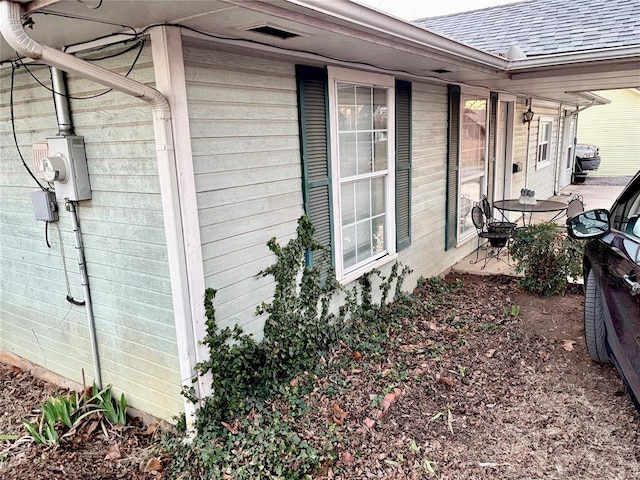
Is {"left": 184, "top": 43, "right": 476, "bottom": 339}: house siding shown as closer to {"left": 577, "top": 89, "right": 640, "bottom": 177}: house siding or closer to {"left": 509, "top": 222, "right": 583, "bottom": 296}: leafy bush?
{"left": 509, "top": 222, "right": 583, "bottom": 296}: leafy bush

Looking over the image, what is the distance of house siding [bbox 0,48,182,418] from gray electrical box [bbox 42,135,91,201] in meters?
0.05

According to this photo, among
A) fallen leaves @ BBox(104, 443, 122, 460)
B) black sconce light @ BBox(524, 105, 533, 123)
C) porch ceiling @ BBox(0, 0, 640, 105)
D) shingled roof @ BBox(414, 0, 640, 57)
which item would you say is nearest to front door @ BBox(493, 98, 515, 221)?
black sconce light @ BBox(524, 105, 533, 123)

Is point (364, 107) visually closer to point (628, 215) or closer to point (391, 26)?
point (391, 26)

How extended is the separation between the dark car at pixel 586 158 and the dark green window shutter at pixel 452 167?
12.3 meters

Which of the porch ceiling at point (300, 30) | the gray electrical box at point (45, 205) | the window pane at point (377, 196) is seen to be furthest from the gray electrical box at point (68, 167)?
the window pane at point (377, 196)

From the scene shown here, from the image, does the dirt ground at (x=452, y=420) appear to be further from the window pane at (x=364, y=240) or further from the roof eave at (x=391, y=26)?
the roof eave at (x=391, y=26)

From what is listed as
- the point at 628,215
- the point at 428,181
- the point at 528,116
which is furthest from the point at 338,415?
the point at 528,116

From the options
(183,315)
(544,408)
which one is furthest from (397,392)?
(183,315)

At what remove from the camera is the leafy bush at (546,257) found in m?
5.03

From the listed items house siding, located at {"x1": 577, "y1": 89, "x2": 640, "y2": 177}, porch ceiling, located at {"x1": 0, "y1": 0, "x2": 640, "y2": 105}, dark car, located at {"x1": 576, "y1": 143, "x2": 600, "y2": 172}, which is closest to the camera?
porch ceiling, located at {"x1": 0, "y1": 0, "x2": 640, "y2": 105}

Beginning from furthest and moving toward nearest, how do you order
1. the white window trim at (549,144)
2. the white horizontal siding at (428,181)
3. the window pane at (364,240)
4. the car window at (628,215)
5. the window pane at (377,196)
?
the white window trim at (549,144) → the white horizontal siding at (428,181) → the window pane at (377,196) → the window pane at (364,240) → the car window at (628,215)

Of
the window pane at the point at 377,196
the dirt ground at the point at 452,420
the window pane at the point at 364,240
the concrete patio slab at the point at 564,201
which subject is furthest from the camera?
the concrete patio slab at the point at 564,201

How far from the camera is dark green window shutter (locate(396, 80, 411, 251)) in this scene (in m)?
4.68

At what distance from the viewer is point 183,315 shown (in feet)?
8.91
